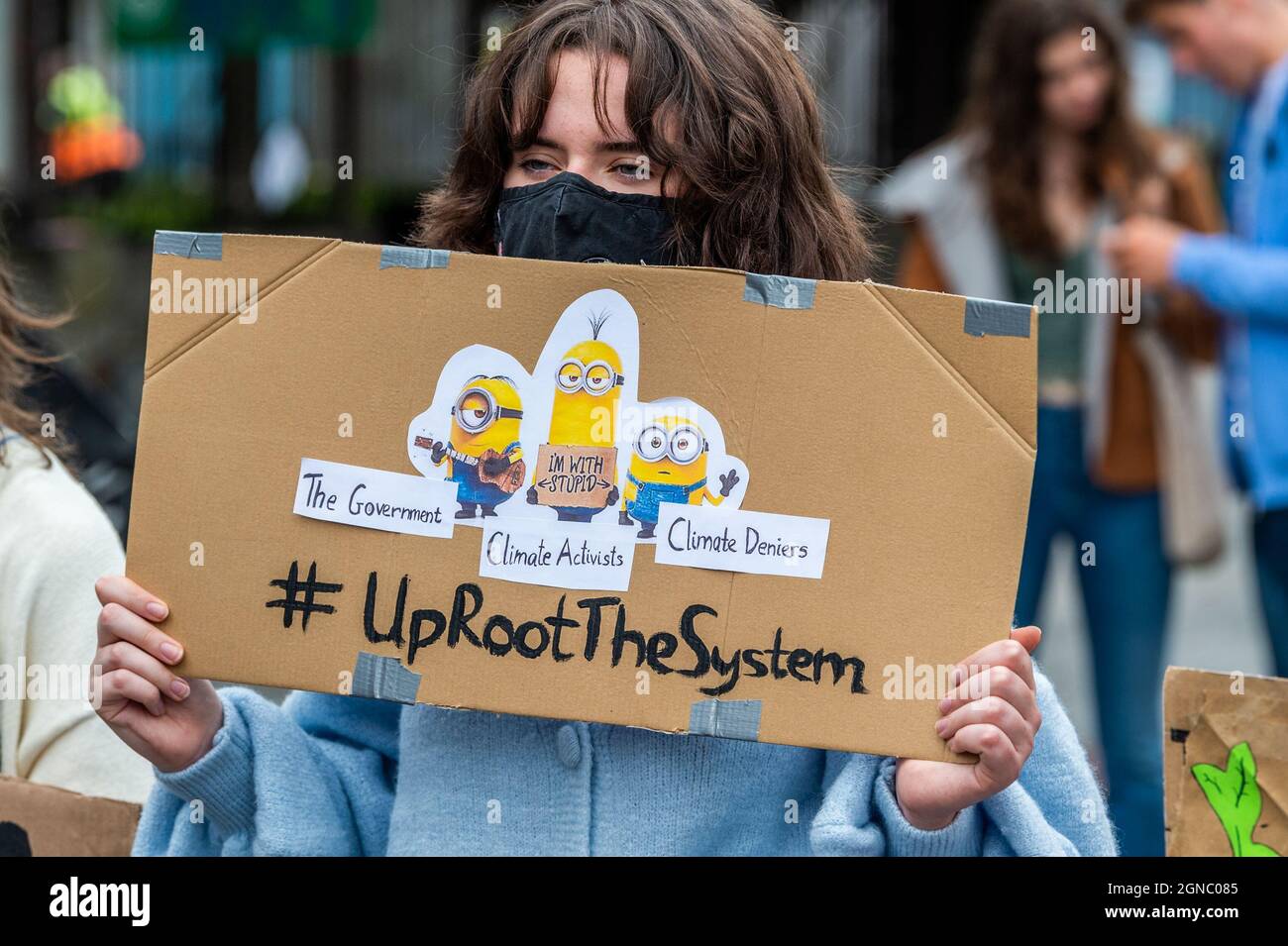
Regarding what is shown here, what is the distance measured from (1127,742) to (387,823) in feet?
8.63

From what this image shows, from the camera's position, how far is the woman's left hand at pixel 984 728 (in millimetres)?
1653

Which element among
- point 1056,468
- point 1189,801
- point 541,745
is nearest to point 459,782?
point 541,745

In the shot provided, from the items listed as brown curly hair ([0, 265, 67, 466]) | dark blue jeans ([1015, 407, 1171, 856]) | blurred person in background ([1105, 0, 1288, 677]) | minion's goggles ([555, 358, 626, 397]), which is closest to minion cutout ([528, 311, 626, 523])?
minion's goggles ([555, 358, 626, 397])

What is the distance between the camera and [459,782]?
1.85 m

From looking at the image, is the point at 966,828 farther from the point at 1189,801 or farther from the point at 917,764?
the point at 1189,801

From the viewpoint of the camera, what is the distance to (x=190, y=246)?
1.78 metres

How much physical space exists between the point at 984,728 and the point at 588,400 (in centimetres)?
54

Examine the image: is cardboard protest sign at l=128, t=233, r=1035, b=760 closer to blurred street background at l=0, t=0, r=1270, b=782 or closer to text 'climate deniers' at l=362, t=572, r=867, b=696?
text 'climate deniers' at l=362, t=572, r=867, b=696

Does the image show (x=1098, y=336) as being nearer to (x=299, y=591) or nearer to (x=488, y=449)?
(x=488, y=449)

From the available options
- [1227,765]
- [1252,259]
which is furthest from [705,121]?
[1252,259]

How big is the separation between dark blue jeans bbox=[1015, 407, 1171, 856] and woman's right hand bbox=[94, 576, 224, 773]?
269cm

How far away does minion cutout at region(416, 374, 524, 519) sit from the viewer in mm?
1749

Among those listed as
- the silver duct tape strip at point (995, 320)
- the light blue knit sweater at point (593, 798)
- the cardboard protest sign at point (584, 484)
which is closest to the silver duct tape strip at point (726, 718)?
the cardboard protest sign at point (584, 484)
